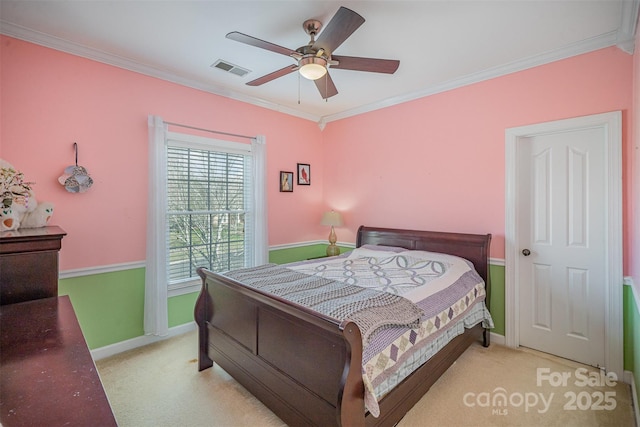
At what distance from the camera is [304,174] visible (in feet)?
14.3

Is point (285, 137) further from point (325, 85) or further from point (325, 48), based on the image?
point (325, 48)

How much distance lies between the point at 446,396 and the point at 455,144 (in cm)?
239

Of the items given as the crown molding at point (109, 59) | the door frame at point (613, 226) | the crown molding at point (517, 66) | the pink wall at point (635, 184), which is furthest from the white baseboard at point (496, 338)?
the crown molding at point (109, 59)

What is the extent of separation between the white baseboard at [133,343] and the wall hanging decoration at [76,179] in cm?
142

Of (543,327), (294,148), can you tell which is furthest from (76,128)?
(543,327)

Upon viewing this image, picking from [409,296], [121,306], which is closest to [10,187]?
[121,306]

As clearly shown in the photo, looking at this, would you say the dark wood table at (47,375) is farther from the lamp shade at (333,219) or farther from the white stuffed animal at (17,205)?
the lamp shade at (333,219)

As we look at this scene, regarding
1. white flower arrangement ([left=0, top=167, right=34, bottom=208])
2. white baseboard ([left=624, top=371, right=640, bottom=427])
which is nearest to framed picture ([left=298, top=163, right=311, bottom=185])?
white flower arrangement ([left=0, top=167, right=34, bottom=208])

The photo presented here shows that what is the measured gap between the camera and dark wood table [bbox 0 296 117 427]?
31.1 inches

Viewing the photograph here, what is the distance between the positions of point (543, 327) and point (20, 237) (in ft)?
13.0

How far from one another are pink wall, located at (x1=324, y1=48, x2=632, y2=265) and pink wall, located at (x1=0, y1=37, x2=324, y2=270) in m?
1.92

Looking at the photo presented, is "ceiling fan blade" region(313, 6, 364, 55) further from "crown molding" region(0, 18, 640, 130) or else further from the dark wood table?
the dark wood table

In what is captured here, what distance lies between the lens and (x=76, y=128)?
2.54 meters

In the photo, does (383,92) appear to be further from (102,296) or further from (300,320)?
(102,296)
